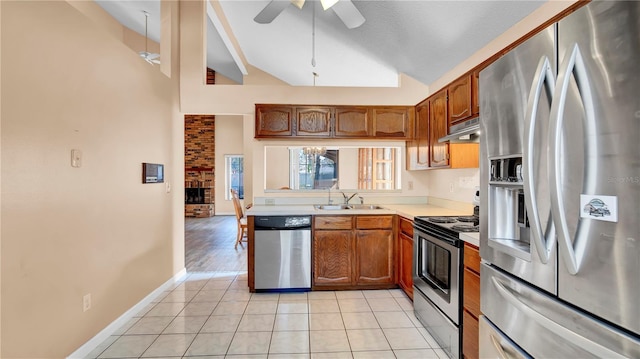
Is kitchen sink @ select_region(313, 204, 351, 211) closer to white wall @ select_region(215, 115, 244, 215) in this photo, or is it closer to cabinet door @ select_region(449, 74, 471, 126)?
cabinet door @ select_region(449, 74, 471, 126)

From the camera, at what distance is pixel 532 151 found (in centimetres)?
113

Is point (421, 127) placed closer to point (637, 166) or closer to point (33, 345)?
point (637, 166)

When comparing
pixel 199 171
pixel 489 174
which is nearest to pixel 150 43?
pixel 199 171

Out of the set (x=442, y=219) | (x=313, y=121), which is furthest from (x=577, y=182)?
(x=313, y=121)

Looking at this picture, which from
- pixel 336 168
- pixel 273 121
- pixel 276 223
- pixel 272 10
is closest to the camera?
pixel 272 10

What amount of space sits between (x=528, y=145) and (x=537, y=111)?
13cm

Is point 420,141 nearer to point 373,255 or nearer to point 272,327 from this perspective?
point 373,255

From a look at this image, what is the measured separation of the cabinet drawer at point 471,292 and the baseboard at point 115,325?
8.39ft

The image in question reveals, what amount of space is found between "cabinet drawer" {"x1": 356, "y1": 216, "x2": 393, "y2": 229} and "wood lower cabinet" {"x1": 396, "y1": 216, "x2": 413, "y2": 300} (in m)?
0.11

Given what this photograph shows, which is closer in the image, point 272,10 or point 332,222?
point 272,10

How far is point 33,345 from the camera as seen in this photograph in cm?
166

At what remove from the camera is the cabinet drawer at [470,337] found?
5.65 ft

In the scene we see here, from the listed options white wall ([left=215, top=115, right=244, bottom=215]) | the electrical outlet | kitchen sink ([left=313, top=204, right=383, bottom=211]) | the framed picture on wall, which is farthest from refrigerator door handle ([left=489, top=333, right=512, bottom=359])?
white wall ([left=215, top=115, right=244, bottom=215])

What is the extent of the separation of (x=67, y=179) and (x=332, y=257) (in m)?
2.29
